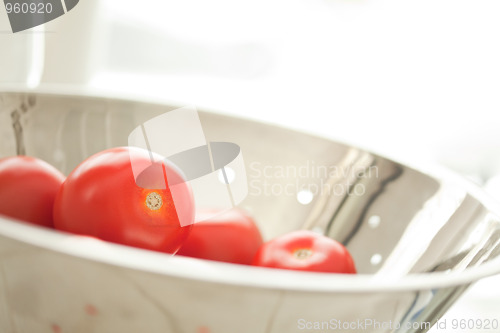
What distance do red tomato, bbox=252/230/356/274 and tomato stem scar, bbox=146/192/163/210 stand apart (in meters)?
0.09

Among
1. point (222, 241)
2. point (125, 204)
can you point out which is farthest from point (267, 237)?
point (125, 204)

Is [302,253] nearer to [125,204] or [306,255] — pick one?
[306,255]

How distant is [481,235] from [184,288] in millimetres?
236

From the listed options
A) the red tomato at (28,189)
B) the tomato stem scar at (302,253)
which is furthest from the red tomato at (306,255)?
the red tomato at (28,189)

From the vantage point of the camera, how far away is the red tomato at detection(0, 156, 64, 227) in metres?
Result: 0.41

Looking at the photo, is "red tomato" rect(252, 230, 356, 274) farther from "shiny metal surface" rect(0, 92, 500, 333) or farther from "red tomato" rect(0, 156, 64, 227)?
"red tomato" rect(0, 156, 64, 227)

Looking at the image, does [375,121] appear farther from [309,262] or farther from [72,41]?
[309,262]

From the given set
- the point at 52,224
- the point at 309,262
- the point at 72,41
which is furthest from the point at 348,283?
the point at 72,41

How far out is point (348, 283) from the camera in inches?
10.5

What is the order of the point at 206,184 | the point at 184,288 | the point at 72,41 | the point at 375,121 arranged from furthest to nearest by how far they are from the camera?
the point at 375,121 < the point at 72,41 < the point at 206,184 < the point at 184,288

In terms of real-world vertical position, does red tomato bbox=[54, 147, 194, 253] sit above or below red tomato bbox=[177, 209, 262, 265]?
above

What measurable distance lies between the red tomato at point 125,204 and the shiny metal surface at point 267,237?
0.28 feet

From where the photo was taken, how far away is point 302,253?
43 cm

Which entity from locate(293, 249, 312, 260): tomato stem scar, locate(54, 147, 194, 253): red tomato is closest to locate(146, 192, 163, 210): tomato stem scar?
locate(54, 147, 194, 253): red tomato
